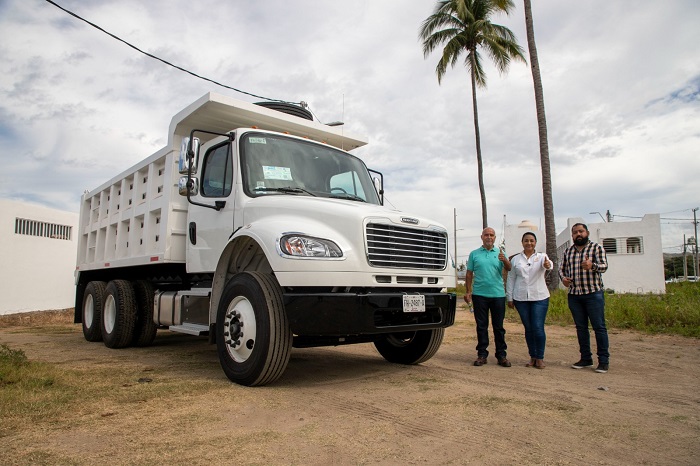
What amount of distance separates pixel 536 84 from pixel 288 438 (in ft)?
47.9

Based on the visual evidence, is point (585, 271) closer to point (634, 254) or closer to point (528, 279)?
point (528, 279)

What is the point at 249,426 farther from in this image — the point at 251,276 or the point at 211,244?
the point at 211,244

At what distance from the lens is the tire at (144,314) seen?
805cm

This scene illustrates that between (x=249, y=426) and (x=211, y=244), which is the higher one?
(x=211, y=244)

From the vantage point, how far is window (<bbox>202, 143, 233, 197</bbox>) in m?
5.89

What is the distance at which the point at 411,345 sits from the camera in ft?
20.9

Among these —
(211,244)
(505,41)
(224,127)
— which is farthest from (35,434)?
(505,41)

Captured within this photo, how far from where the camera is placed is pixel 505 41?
69.2 feet

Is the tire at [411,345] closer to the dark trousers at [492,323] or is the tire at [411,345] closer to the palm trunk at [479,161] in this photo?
the dark trousers at [492,323]

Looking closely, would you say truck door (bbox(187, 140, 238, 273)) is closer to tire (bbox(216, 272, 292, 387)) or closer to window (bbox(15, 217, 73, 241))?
tire (bbox(216, 272, 292, 387))

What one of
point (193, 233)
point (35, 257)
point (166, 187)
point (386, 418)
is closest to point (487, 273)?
point (386, 418)

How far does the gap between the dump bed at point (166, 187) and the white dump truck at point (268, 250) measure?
0.02 m

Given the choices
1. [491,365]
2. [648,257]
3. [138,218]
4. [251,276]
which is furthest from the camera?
[648,257]

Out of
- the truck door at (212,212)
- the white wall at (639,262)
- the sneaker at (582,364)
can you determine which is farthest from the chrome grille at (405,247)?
the white wall at (639,262)
